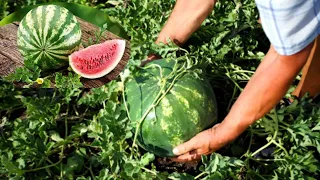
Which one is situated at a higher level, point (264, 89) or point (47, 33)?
point (264, 89)

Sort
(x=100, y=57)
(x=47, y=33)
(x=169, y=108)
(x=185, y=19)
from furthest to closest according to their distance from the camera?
(x=100, y=57), (x=47, y=33), (x=185, y=19), (x=169, y=108)

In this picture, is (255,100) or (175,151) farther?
(175,151)

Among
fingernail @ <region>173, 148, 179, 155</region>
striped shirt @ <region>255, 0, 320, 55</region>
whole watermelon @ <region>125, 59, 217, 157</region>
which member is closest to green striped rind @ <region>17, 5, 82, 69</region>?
whole watermelon @ <region>125, 59, 217, 157</region>

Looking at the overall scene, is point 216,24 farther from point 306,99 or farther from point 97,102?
point 97,102

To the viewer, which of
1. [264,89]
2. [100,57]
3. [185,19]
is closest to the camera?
[264,89]

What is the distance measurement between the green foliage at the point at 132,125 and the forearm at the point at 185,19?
0.11 metres

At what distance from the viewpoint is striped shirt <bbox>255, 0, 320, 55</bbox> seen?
1.79 meters

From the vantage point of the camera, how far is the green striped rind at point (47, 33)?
9.90ft

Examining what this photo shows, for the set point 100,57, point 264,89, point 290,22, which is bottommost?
point 100,57

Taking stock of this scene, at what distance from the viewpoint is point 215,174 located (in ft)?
7.61

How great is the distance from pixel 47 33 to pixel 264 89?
1.53m

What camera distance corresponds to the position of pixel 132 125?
2.49 metres

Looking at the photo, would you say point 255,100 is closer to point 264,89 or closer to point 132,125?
point 264,89

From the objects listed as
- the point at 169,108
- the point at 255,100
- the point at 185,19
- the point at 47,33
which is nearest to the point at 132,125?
the point at 169,108
